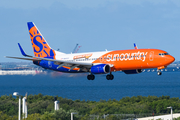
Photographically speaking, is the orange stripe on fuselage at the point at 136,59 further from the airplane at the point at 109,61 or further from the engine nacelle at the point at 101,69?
the engine nacelle at the point at 101,69

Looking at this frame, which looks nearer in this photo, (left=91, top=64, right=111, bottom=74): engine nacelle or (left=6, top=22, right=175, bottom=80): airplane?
(left=6, top=22, right=175, bottom=80): airplane

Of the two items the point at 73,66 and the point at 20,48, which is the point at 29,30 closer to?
the point at 20,48

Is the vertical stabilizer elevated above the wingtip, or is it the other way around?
the wingtip

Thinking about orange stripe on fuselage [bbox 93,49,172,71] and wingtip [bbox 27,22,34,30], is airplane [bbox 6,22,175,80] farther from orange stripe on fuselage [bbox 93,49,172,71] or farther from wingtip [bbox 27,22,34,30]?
wingtip [bbox 27,22,34,30]

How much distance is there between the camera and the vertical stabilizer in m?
74.8

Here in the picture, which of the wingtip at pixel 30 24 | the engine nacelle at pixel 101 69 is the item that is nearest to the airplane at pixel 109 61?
the engine nacelle at pixel 101 69

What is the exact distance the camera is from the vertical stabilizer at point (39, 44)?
245 ft

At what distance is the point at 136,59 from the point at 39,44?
2626 cm

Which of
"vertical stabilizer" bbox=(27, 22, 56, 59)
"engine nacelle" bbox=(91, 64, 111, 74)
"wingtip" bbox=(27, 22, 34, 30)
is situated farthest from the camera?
"wingtip" bbox=(27, 22, 34, 30)

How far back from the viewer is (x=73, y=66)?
64875 mm

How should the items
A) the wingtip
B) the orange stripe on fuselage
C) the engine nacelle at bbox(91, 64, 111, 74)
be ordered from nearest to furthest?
the orange stripe on fuselage
the engine nacelle at bbox(91, 64, 111, 74)
the wingtip

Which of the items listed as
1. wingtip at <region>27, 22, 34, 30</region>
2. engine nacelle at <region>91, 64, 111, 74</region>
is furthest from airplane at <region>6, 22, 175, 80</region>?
wingtip at <region>27, 22, 34, 30</region>

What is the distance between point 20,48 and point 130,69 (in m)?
22.0

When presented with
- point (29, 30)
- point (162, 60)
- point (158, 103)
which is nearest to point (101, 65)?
point (162, 60)
